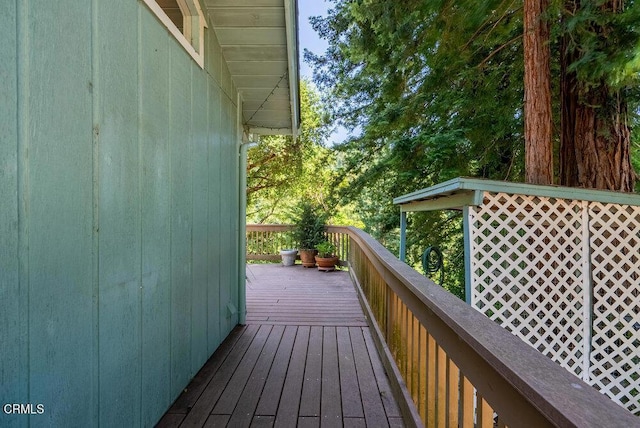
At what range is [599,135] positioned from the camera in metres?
3.62

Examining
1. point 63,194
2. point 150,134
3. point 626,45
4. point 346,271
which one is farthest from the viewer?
point 346,271

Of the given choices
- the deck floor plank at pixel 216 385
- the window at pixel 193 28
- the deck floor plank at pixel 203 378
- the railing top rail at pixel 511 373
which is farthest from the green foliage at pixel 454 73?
the deck floor plank at pixel 203 378

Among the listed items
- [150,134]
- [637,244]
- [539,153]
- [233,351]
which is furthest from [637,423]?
[539,153]

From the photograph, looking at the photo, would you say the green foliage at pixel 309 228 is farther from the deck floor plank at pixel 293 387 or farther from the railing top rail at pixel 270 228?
the deck floor plank at pixel 293 387

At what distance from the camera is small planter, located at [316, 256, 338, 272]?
711 cm

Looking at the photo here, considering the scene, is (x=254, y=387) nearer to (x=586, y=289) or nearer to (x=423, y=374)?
(x=423, y=374)

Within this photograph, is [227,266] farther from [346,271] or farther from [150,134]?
[346,271]

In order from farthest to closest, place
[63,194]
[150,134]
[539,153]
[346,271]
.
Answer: [346,271], [539,153], [150,134], [63,194]

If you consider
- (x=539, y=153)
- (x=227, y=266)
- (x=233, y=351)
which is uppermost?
(x=539, y=153)

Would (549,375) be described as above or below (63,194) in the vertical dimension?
below

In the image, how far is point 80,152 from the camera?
1294 mm

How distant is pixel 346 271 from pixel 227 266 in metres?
4.25

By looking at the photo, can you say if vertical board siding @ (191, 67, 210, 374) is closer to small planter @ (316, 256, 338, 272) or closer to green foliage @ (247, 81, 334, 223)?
small planter @ (316, 256, 338, 272)

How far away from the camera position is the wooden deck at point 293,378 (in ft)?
6.69
